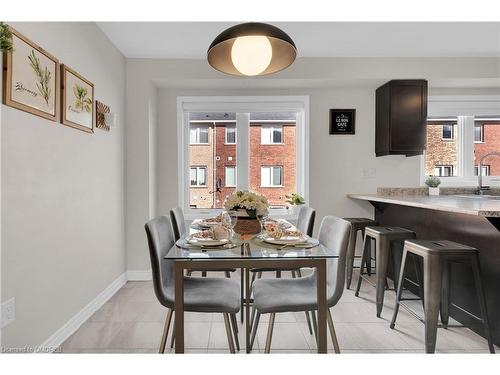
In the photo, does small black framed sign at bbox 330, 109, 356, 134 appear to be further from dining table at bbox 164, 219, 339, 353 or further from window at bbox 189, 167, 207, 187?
dining table at bbox 164, 219, 339, 353

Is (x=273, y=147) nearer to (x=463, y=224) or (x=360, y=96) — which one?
(x=360, y=96)

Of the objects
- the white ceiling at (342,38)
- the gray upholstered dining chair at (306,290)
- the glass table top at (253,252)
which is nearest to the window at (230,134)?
the white ceiling at (342,38)

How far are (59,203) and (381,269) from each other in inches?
96.4

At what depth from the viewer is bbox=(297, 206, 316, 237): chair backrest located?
2557 millimetres

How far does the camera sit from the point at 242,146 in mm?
3793

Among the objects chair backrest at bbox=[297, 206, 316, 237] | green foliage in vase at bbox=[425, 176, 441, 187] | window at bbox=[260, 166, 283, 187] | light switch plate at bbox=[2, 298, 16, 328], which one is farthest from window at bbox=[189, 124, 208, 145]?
green foliage in vase at bbox=[425, 176, 441, 187]

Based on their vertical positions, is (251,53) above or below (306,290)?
above

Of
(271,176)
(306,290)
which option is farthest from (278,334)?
(271,176)

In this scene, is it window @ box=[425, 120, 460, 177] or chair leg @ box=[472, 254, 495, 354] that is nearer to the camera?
chair leg @ box=[472, 254, 495, 354]

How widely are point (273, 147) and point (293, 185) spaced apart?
1.81 ft

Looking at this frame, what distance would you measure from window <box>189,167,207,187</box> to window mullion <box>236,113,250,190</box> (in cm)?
43

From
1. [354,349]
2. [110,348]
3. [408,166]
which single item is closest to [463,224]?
[354,349]

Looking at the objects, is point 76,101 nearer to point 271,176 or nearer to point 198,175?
point 198,175

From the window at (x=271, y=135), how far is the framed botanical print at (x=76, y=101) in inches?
77.6
